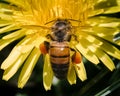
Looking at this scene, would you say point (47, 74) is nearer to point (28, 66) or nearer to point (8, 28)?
point (28, 66)

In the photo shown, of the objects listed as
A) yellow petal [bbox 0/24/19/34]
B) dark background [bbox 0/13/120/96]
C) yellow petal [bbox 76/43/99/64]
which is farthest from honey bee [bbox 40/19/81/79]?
dark background [bbox 0/13/120/96]

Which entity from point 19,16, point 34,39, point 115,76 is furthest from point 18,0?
point 115,76

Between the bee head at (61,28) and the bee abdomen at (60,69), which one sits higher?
the bee head at (61,28)

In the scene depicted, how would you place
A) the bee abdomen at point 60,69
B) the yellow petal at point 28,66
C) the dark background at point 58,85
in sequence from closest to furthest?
1. the bee abdomen at point 60,69
2. the yellow petal at point 28,66
3. the dark background at point 58,85

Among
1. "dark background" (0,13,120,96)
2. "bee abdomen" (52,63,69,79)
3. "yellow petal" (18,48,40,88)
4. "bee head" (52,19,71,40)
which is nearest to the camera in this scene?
"bee abdomen" (52,63,69,79)

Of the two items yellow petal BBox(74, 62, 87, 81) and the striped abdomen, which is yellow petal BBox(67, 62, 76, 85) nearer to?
yellow petal BBox(74, 62, 87, 81)

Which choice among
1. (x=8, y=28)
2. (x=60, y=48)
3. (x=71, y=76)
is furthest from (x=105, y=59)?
(x=8, y=28)

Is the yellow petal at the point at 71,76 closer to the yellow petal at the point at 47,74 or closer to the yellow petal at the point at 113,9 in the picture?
the yellow petal at the point at 47,74

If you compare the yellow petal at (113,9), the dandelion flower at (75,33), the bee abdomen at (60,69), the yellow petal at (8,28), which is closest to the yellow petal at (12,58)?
the dandelion flower at (75,33)
